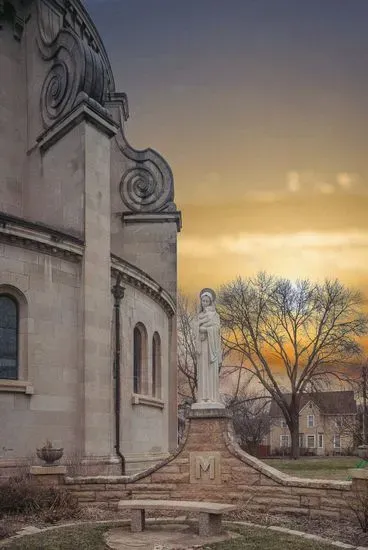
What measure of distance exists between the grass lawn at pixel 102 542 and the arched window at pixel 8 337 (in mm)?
6320

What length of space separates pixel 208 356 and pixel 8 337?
5.70 metres

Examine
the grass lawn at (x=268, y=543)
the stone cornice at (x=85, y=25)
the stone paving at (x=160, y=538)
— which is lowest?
the stone paving at (x=160, y=538)

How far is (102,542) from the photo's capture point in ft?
38.2

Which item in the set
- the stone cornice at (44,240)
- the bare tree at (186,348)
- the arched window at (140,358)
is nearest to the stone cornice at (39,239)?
the stone cornice at (44,240)

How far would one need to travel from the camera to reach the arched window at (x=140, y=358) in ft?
77.5

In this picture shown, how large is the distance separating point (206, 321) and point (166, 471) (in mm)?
3170

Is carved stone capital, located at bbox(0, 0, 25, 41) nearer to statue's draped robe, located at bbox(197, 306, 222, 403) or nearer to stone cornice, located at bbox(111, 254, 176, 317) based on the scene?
stone cornice, located at bbox(111, 254, 176, 317)

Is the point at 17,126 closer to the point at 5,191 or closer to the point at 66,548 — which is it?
the point at 5,191

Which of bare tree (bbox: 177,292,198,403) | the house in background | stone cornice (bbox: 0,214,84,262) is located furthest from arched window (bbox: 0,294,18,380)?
the house in background

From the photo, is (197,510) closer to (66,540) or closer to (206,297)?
(66,540)

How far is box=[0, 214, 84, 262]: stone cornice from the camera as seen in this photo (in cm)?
1811

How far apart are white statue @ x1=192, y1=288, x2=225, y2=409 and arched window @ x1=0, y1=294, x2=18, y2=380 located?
17.3 ft

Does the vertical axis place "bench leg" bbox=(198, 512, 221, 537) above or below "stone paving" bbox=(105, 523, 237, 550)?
above

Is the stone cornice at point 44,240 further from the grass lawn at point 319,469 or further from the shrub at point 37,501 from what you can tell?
the grass lawn at point 319,469
